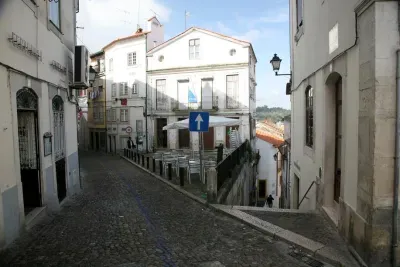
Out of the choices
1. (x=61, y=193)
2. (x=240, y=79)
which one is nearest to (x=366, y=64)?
(x=61, y=193)

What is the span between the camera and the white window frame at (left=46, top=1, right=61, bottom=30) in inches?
285

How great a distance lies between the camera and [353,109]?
4.33 m

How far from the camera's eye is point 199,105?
74.7ft

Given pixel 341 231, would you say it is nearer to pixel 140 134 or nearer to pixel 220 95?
pixel 220 95

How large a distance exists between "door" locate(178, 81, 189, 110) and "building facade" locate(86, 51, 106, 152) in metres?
9.32

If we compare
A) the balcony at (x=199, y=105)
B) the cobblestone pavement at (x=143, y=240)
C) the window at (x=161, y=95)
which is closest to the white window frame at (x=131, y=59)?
the window at (x=161, y=95)

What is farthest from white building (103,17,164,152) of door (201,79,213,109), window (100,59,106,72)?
door (201,79,213,109)

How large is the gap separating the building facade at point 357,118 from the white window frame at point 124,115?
2153cm

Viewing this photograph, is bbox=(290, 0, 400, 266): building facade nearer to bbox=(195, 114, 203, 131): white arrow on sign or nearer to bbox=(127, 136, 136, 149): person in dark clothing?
bbox=(195, 114, 203, 131): white arrow on sign

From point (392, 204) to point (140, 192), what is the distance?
22.5ft

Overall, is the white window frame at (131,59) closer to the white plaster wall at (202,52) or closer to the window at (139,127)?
the white plaster wall at (202,52)

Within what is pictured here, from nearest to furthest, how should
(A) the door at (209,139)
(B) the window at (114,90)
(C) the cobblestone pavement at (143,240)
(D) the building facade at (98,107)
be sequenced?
1. (C) the cobblestone pavement at (143,240)
2. (A) the door at (209,139)
3. (B) the window at (114,90)
4. (D) the building facade at (98,107)

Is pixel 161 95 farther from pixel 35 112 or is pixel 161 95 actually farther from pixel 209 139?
pixel 35 112

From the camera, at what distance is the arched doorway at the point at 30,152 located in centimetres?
612
